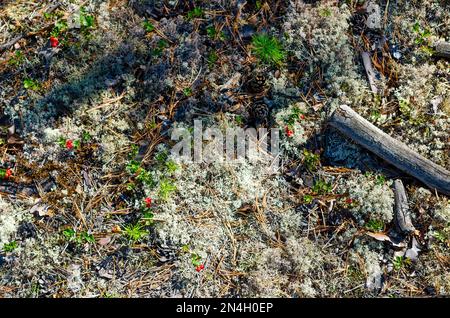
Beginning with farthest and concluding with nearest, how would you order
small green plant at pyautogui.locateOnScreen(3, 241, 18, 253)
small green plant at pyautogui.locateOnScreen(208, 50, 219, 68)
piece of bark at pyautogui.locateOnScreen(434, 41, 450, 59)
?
piece of bark at pyautogui.locateOnScreen(434, 41, 450, 59) < small green plant at pyautogui.locateOnScreen(208, 50, 219, 68) < small green plant at pyautogui.locateOnScreen(3, 241, 18, 253)

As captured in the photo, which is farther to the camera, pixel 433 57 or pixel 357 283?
pixel 433 57

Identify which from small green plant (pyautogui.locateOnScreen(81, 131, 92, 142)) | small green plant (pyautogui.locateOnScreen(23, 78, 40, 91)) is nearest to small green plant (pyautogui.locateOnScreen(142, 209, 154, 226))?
small green plant (pyautogui.locateOnScreen(81, 131, 92, 142))

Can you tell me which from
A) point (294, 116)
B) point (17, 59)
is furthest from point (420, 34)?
point (17, 59)

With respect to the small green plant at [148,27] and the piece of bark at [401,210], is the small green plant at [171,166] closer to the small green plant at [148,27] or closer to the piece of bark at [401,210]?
the small green plant at [148,27]

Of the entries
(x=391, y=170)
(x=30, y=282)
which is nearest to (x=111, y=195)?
(x=30, y=282)

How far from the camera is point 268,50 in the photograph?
16.5ft

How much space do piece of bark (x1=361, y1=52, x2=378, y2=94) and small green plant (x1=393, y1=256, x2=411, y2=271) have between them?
1927 mm

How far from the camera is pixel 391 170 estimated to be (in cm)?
495

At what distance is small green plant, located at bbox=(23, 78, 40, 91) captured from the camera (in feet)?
16.2

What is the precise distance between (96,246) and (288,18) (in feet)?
11.3

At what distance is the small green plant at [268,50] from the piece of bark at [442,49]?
74.3 inches

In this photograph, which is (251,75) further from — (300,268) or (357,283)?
(357,283)

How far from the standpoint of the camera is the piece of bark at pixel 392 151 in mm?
4816

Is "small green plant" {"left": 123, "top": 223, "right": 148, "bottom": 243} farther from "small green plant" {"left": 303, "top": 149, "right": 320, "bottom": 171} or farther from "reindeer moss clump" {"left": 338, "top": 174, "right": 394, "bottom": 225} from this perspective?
"reindeer moss clump" {"left": 338, "top": 174, "right": 394, "bottom": 225}
